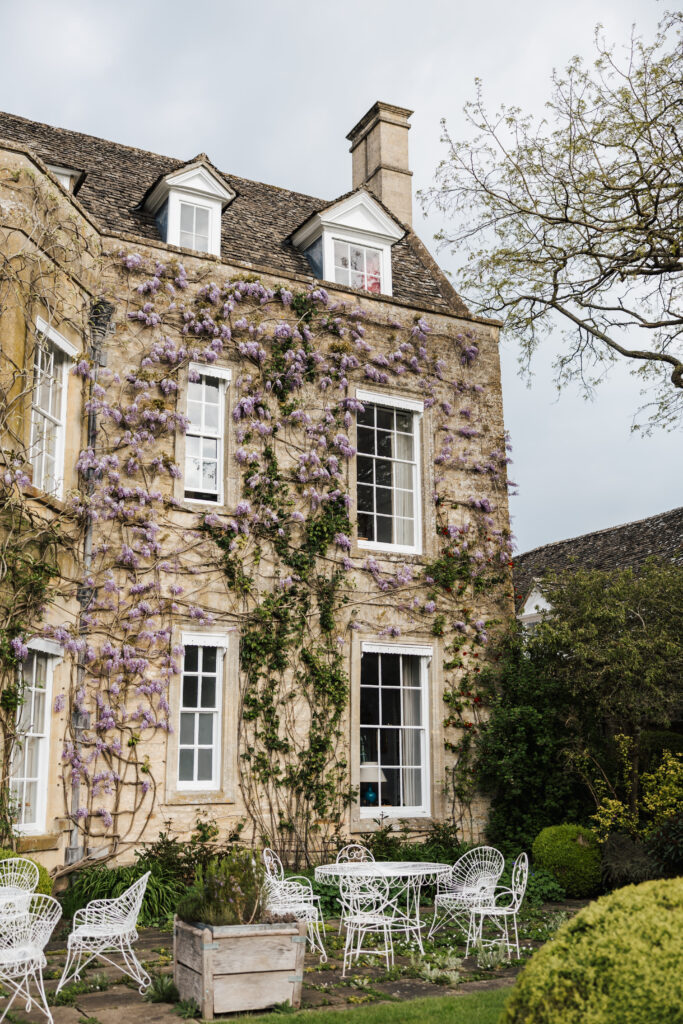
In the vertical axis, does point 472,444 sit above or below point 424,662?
above

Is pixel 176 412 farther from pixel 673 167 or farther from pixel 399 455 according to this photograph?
pixel 673 167

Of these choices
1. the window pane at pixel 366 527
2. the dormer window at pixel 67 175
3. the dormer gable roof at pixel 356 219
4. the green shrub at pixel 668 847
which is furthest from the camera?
the dormer gable roof at pixel 356 219

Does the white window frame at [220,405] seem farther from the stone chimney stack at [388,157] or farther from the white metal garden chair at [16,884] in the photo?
the stone chimney stack at [388,157]

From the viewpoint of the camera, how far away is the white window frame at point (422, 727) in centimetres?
1305

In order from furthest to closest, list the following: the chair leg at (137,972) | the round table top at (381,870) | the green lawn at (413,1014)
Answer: the round table top at (381,870) → the chair leg at (137,972) → the green lawn at (413,1014)

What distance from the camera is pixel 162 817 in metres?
11.3

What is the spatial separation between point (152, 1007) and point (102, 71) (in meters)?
8.11

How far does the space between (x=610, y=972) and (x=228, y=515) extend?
30.9 feet

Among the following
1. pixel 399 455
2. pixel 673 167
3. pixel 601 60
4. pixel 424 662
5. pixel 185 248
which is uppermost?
pixel 601 60

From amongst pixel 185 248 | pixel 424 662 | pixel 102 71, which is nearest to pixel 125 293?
pixel 185 248

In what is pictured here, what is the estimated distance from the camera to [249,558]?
12.6 metres

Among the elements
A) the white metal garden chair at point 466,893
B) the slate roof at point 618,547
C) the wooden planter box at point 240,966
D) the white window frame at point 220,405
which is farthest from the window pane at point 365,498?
the wooden planter box at point 240,966

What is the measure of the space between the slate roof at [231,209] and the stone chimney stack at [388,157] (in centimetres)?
77

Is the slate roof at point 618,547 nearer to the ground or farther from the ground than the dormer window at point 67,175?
nearer to the ground
